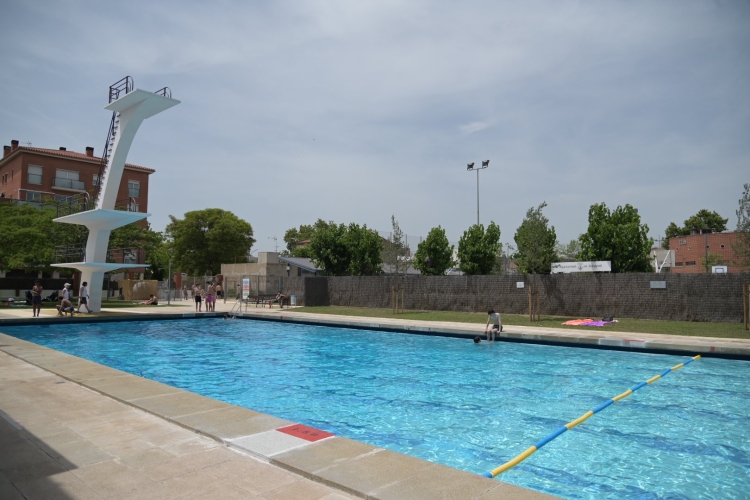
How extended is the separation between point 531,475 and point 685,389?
641 cm

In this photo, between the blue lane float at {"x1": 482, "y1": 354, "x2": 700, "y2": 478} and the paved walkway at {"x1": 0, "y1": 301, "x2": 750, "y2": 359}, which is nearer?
the blue lane float at {"x1": 482, "y1": 354, "x2": 700, "y2": 478}

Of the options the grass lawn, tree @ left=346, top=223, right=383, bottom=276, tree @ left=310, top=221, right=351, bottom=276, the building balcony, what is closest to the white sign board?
the grass lawn

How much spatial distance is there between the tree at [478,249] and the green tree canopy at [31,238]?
24.9m

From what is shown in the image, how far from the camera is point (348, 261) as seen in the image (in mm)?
38469

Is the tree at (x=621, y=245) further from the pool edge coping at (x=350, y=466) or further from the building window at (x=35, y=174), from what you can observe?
the building window at (x=35, y=174)

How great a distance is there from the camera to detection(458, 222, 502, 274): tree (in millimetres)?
33000

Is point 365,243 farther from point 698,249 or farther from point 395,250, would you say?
point 698,249

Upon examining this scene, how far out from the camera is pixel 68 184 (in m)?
48.3

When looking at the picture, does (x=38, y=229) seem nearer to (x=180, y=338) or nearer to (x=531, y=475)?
(x=180, y=338)

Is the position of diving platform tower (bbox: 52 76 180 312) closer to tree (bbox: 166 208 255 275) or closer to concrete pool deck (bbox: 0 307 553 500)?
concrete pool deck (bbox: 0 307 553 500)

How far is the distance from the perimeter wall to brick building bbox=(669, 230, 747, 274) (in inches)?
1669

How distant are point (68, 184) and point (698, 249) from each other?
231 ft

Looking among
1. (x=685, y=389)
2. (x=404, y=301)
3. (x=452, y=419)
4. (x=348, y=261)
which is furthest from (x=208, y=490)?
(x=348, y=261)

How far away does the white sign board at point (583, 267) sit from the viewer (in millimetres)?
22250
